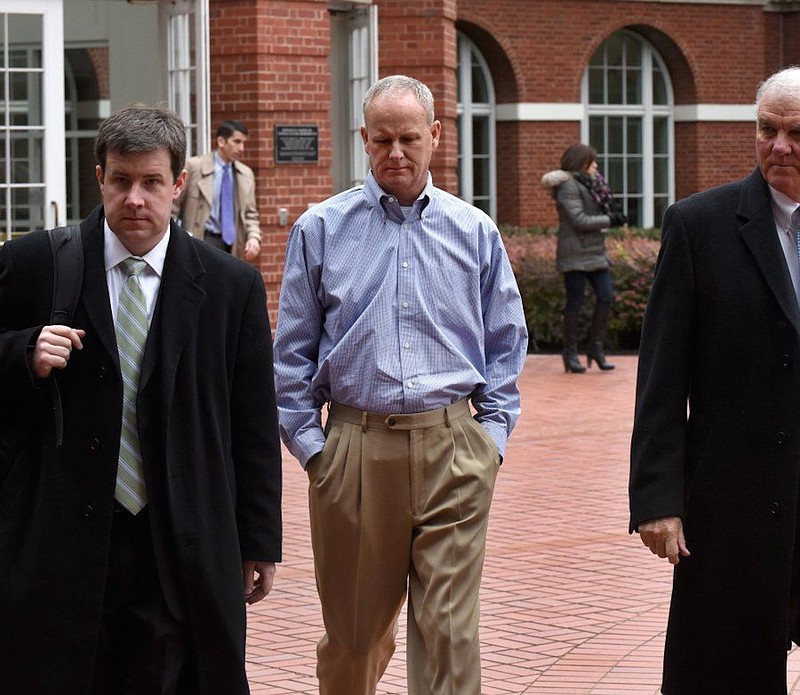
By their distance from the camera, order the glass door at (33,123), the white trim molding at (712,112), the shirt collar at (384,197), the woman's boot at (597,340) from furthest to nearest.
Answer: the white trim molding at (712,112) → the woman's boot at (597,340) → the glass door at (33,123) → the shirt collar at (384,197)

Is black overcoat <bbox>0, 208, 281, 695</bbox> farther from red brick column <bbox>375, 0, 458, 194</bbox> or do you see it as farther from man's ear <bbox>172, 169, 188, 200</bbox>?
red brick column <bbox>375, 0, 458, 194</bbox>

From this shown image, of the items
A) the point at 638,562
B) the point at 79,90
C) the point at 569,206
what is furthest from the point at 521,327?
the point at 79,90

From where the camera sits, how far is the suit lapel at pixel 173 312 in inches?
140

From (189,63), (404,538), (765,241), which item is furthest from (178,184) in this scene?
(189,63)

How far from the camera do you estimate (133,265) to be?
3.62 m

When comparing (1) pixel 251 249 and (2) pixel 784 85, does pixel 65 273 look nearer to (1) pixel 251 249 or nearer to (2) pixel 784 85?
(2) pixel 784 85

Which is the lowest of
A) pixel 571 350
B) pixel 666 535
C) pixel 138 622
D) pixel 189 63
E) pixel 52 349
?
pixel 571 350

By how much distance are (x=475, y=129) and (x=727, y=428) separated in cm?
2231

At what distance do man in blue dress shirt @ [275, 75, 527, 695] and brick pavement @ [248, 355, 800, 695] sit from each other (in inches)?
44.4

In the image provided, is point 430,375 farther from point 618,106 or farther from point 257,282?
point 618,106

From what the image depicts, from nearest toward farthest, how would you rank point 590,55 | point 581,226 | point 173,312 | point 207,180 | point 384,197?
1. point 173,312
2. point 384,197
3. point 207,180
4. point 581,226
5. point 590,55

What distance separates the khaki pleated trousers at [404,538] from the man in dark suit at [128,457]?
644mm

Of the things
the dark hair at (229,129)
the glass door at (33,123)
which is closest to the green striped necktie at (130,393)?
the dark hair at (229,129)

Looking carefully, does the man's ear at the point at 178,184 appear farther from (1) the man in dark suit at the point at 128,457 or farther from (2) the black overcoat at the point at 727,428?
(2) the black overcoat at the point at 727,428
